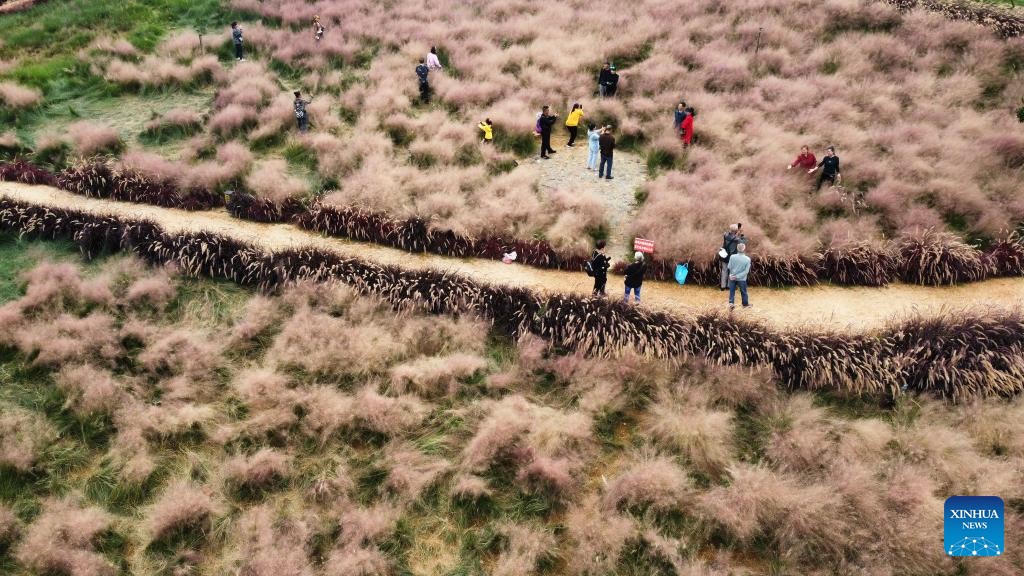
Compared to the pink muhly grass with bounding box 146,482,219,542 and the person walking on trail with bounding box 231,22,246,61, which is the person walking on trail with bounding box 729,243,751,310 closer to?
the pink muhly grass with bounding box 146,482,219,542

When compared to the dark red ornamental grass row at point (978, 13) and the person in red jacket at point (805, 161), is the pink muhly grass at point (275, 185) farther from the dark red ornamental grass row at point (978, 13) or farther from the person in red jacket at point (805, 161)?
the dark red ornamental grass row at point (978, 13)

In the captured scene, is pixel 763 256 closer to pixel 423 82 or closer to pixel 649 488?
pixel 649 488

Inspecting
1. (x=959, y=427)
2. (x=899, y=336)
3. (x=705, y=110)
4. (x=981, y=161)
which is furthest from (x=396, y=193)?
(x=981, y=161)

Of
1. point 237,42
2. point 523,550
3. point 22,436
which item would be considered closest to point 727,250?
point 523,550

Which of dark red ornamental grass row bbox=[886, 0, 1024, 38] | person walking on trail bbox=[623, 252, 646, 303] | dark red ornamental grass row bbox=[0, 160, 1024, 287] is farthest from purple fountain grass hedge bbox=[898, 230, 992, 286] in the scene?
dark red ornamental grass row bbox=[886, 0, 1024, 38]

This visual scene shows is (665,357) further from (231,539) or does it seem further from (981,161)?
(981,161)


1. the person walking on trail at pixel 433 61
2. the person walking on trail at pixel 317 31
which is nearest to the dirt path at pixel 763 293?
the person walking on trail at pixel 433 61
